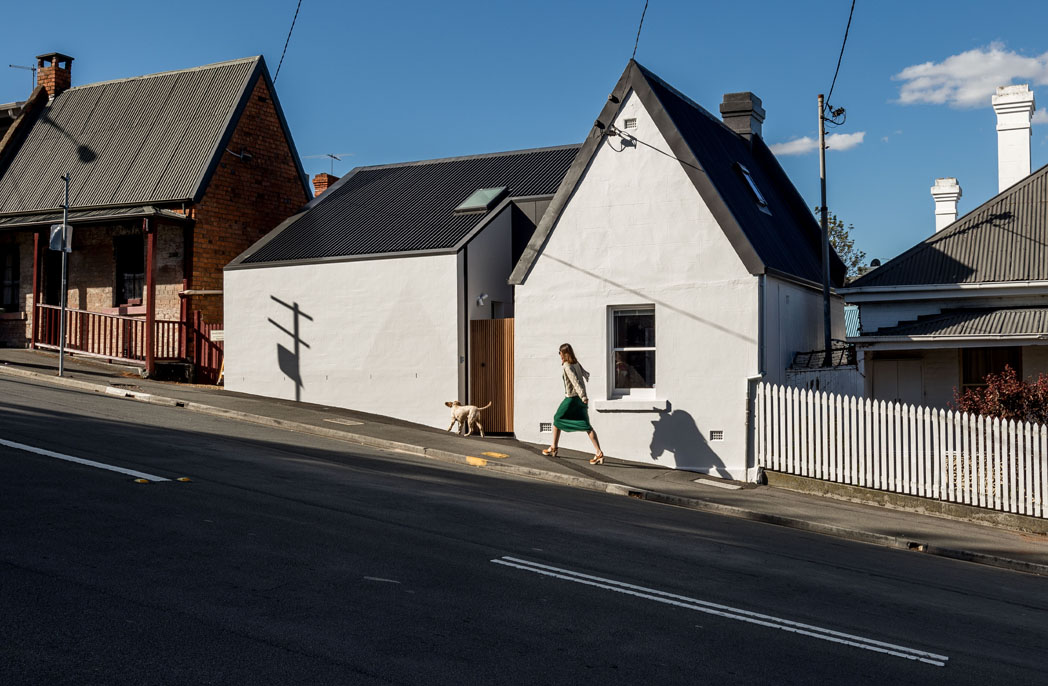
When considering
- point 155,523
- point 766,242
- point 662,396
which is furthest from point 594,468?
point 155,523

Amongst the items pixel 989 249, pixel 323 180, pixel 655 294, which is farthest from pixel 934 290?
pixel 323 180

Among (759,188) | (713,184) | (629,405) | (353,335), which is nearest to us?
(713,184)

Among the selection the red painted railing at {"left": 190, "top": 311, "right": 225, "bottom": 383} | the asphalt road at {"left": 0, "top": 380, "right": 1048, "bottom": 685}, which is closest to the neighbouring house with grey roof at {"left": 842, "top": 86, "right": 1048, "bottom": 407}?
the asphalt road at {"left": 0, "top": 380, "right": 1048, "bottom": 685}

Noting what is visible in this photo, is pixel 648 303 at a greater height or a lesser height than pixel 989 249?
lesser

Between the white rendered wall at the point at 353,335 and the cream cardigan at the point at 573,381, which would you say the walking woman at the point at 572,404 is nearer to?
the cream cardigan at the point at 573,381

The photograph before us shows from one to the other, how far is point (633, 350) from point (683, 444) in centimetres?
179

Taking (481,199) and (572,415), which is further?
(481,199)

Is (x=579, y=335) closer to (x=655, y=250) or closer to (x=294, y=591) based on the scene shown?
(x=655, y=250)

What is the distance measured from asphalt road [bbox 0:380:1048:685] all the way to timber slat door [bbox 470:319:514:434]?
616cm

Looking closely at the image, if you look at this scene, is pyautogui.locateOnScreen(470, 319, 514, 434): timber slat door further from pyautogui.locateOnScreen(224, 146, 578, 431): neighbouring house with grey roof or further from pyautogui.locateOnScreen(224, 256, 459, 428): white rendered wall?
pyautogui.locateOnScreen(224, 256, 459, 428): white rendered wall

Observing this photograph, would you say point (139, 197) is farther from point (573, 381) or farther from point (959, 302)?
point (959, 302)

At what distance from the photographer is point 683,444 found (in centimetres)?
1479

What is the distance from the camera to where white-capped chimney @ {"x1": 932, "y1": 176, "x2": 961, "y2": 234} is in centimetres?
2471

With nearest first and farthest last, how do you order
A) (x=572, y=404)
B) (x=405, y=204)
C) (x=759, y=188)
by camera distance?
(x=572, y=404) → (x=759, y=188) → (x=405, y=204)
